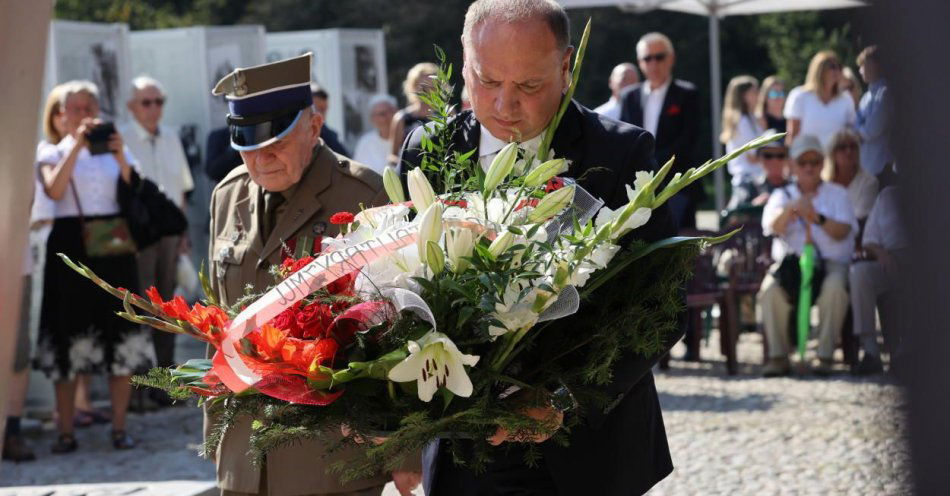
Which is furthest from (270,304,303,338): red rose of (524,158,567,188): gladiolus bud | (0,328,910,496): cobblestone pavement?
(0,328,910,496): cobblestone pavement

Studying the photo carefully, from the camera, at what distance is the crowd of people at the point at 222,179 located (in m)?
7.99

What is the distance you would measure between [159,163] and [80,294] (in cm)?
199

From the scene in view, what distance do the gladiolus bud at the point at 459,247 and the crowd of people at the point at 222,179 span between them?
291cm

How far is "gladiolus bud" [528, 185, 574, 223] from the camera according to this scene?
2.38 metres

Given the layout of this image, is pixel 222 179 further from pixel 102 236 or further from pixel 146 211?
pixel 146 211

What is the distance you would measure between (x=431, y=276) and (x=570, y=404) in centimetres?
35

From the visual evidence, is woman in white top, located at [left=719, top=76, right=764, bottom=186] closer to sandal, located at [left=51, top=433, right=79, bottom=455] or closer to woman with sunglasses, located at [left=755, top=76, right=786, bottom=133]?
woman with sunglasses, located at [left=755, top=76, right=786, bottom=133]

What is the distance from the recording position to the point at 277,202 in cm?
375

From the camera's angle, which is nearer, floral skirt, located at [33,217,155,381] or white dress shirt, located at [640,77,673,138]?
floral skirt, located at [33,217,155,381]

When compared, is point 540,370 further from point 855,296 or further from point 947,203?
point 855,296

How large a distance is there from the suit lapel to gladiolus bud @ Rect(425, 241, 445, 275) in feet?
4.58

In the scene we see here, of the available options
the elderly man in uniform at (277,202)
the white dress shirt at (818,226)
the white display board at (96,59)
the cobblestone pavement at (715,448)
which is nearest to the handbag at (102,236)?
the cobblestone pavement at (715,448)

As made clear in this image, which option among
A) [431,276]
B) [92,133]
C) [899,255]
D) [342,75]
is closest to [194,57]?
[342,75]

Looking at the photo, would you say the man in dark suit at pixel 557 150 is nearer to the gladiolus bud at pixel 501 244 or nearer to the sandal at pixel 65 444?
the gladiolus bud at pixel 501 244
